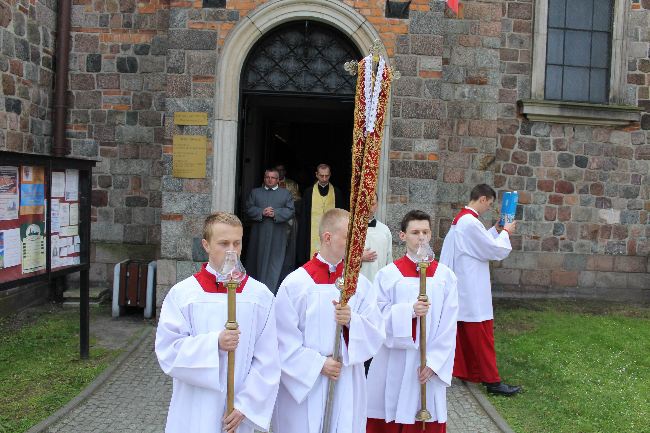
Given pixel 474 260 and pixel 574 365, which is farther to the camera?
pixel 574 365

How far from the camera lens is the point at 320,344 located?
11.6 feet

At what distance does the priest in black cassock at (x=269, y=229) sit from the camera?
8109 mm

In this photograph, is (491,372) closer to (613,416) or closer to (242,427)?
(613,416)

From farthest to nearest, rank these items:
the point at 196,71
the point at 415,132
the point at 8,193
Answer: the point at 415,132 → the point at 196,71 → the point at 8,193

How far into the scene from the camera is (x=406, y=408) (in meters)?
4.07

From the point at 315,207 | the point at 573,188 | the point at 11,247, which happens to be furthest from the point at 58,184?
the point at 573,188

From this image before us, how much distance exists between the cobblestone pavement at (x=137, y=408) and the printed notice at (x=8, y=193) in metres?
1.71

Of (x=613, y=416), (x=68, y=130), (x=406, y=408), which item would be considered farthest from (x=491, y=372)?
(x=68, y=130)

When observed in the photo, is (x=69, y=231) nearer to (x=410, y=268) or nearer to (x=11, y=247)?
(x=11, y=247)

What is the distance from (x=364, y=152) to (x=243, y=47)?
4961 mm

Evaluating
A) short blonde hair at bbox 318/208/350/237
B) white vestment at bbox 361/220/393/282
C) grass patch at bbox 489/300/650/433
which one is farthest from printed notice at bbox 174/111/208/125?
short blonde hair at bbox 318/208/350/237

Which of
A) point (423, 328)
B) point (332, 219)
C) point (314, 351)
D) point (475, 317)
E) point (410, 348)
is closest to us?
point (314, 351)

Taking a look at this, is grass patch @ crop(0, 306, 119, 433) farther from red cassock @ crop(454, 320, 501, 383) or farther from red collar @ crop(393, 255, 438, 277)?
red cassock @ crop(454, 320, 501, 383)

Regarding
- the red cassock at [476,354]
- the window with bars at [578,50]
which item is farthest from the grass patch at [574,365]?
the window with bars at [578,50]
